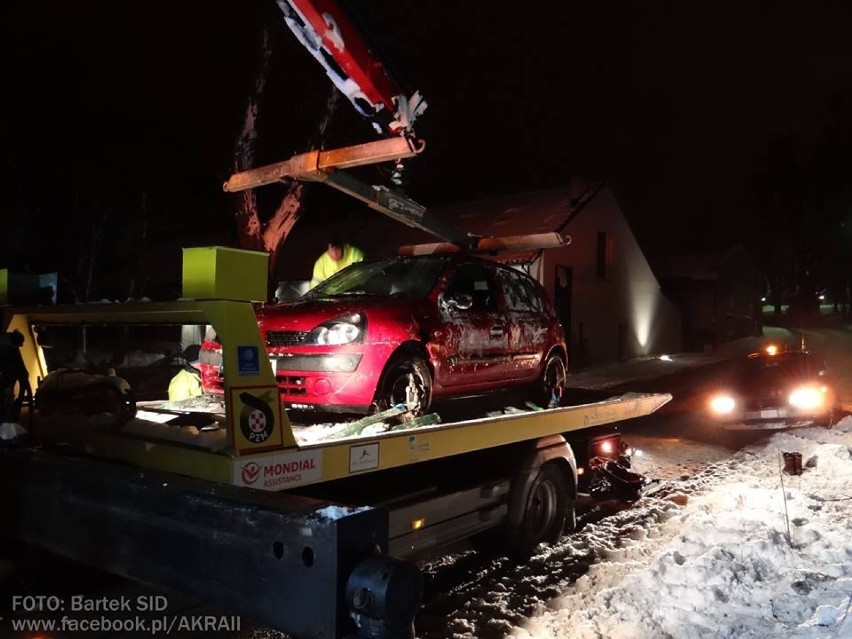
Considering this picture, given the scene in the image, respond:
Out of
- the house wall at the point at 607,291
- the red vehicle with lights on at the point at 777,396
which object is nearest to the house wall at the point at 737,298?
the house wall at the point at 607,291

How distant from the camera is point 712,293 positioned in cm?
3150

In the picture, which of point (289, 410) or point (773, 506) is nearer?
point (289, 410)

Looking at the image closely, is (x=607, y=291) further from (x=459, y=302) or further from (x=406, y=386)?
(x=406, y=386)

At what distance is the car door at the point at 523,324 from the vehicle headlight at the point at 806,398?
6028 millimetres

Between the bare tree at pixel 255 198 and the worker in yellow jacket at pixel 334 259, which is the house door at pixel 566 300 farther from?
the worker in yellow jacket at pixel 334 259

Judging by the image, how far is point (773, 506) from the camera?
6863 mm

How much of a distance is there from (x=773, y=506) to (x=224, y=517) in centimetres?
614

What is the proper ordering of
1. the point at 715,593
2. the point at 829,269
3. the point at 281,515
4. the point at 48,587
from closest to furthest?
the point at 281,515 → the point at 48,587 → the point at 715,593 → the point at 829,269

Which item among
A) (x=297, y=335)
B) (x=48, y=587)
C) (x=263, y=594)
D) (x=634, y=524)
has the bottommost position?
(x=634, y=524)

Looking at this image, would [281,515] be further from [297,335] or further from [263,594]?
[297,335]

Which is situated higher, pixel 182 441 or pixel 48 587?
pixel 182 441

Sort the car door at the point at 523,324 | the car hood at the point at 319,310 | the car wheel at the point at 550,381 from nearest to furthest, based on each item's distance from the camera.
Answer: the car hood at the point at 319,310
the car door at the point at 523,324
the car wheel at the point at 550,381

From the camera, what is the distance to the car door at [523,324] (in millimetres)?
7031

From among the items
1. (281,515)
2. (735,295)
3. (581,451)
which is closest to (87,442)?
(281,515)
